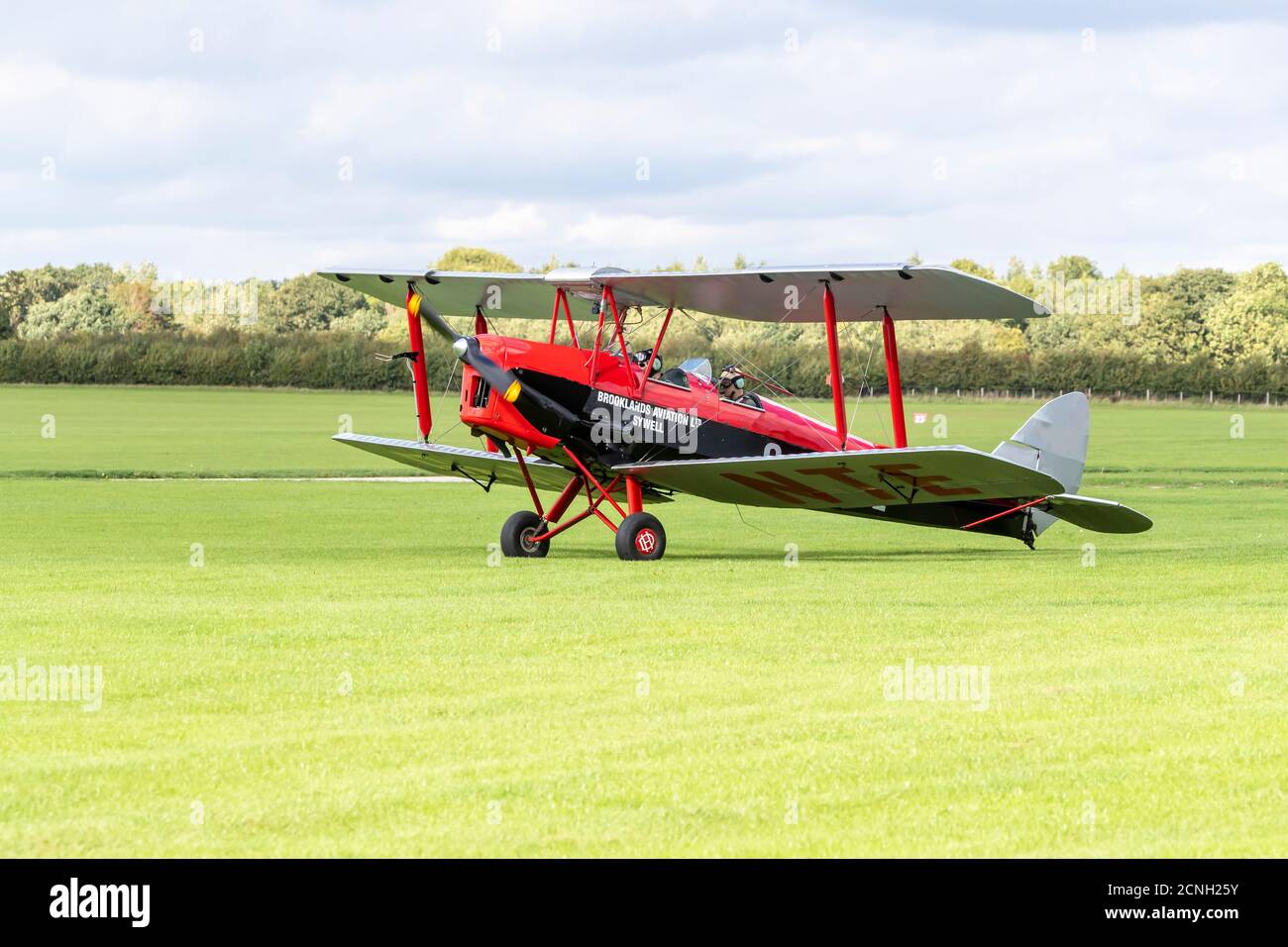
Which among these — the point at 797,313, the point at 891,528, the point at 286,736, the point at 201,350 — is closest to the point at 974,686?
the point at 286,736

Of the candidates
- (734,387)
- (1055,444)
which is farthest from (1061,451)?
(734,387)

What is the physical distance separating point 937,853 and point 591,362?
42.9ft

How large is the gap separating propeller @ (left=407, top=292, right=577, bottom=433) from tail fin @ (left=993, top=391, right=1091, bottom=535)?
5.91 m

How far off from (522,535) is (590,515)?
0.95 m

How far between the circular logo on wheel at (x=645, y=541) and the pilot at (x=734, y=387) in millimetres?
2047

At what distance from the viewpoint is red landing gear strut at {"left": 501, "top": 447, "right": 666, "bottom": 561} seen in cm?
1900

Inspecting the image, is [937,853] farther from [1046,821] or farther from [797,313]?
[797,313]

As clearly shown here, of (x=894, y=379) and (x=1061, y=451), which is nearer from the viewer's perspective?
(x=894, y=379)

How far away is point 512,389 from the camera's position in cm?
1838

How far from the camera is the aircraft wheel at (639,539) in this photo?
18969 millimetres

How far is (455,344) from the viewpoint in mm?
18172
